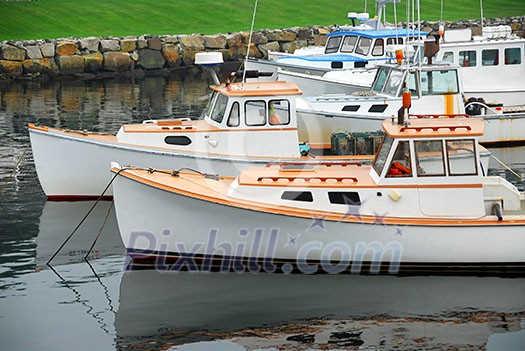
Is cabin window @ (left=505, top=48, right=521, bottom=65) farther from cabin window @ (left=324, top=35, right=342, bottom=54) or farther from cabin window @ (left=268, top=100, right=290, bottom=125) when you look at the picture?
cabin window @ (left=268, top=100, right=290, bottom=125)

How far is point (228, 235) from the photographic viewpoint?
1522 centimetres

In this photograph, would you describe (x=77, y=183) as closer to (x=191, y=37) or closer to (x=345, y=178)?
(x=345, y=178)

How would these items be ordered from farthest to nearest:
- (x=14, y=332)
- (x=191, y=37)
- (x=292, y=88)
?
(x=191, y=37) → (x=292, y=88) → (x=14, y=332)

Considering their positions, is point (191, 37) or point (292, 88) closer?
point (292, 88)

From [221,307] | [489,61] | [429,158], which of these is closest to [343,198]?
[429,158]

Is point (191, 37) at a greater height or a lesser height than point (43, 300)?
greater

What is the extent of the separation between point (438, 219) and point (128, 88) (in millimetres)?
25772

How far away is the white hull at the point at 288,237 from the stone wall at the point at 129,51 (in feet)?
86.4

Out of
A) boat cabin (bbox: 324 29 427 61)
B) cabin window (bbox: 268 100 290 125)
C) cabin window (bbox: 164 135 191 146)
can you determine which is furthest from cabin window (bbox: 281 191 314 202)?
boat cabin (bbox: 324 29 427 61)

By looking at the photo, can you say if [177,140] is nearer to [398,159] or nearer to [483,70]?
[398,159]

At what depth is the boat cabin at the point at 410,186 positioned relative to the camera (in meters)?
14.9

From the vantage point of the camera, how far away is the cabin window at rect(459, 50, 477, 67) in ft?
91.6

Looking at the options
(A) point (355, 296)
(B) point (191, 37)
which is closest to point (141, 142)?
(A) point (355, 296)

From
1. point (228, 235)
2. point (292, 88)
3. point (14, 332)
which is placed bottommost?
point (14, 332)
